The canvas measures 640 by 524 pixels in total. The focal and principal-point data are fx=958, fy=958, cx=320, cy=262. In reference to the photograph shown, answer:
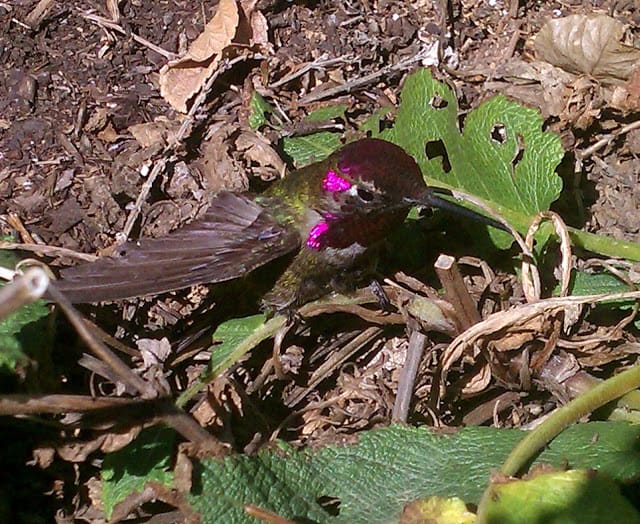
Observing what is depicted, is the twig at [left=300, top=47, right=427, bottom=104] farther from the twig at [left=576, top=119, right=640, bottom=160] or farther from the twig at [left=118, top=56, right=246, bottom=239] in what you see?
the twig at [left=576, top=119, right=640, bottom=160]

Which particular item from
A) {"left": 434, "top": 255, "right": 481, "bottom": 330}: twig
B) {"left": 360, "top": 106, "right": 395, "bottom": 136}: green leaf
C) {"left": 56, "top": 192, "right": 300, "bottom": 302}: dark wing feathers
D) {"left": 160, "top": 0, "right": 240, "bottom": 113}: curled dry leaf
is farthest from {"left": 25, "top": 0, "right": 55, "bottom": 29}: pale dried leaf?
{"left": 434, "top": 255, "right": 481, "bottom": 330}: twig

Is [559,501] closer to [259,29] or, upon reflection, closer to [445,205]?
[445,205]

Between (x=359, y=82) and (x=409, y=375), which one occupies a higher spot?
(x=359, y=82)

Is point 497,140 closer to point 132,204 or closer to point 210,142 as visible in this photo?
point 210,142

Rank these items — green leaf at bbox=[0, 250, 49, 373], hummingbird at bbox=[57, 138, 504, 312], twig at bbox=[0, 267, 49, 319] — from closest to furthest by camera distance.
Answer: twig at bbox=[0, 267, 49, 319] → green leaf at bbox=[0, 250, 49, 373] → hummingbird at bbox=[57, 138, 504, 312]

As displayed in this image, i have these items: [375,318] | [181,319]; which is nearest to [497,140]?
[375,318]

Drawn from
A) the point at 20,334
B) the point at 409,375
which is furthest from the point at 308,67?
the point at 20,334

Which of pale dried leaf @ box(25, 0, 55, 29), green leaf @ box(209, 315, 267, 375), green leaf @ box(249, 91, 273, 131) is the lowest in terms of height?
green leaf @ box(209, 315, 267, 375)
